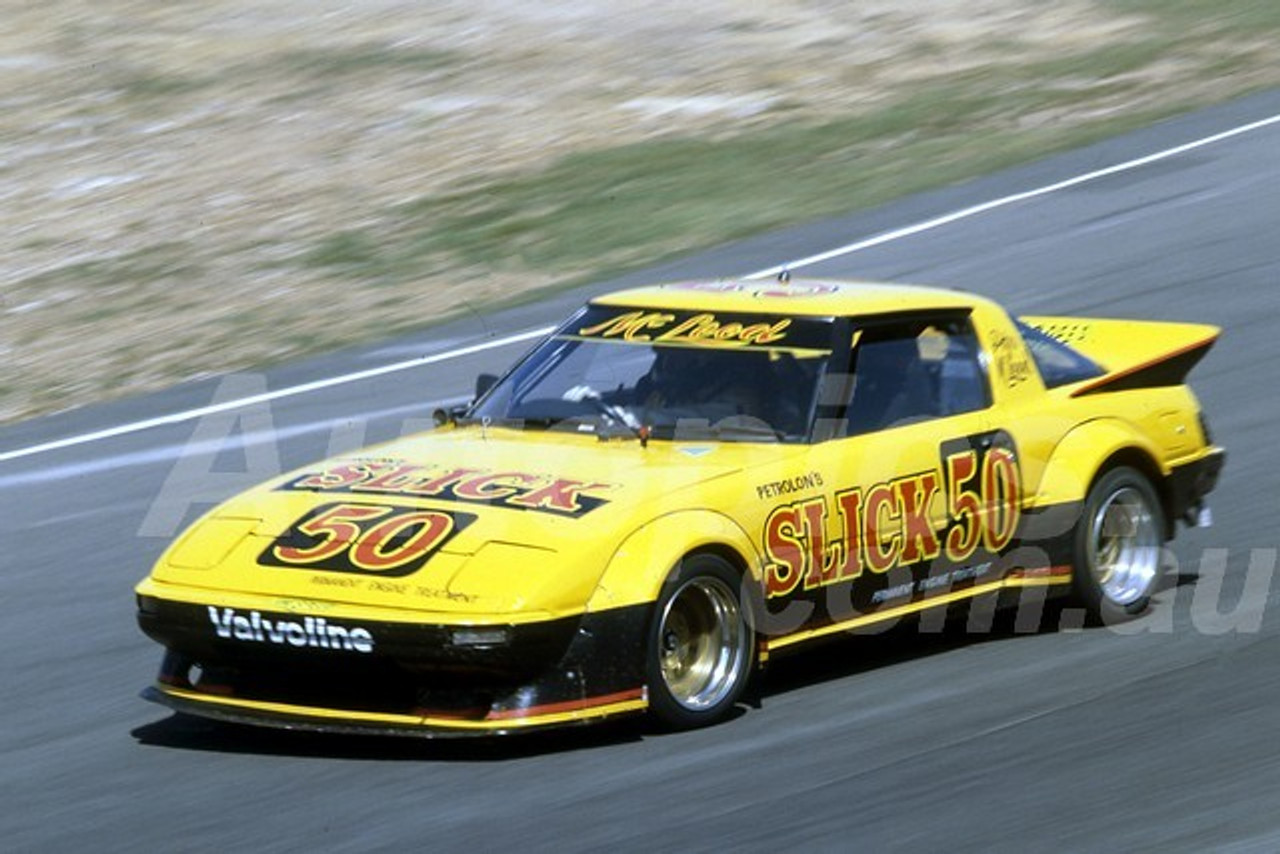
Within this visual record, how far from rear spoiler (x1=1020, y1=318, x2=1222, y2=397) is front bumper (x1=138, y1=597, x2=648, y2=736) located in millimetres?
2741

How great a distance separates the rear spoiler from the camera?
8.98m

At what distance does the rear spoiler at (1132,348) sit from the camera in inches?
354

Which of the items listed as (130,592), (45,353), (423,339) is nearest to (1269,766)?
(130,592)

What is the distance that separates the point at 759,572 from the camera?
7.30 m

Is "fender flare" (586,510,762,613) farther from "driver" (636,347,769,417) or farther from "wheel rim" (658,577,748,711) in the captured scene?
"driver" (636,347,769,417)

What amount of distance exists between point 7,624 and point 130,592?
0.59 metres

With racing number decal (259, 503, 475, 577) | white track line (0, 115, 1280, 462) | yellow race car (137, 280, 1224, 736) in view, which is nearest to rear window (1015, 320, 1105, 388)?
yellow race car (137, 280, 1224, 736)

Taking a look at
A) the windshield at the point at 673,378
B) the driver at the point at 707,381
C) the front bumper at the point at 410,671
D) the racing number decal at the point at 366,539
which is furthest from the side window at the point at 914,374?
the racing number decal at the point at 366,539

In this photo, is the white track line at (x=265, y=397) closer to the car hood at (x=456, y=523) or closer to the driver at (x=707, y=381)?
the car hood at (x=456, y=523)

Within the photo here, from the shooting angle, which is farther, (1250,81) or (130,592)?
(1250,81)

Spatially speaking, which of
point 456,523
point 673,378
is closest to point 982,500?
point 673,378

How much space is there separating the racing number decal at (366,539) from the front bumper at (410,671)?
0.74 ft

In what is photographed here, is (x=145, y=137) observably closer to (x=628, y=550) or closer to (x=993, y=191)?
(x=993, y=191)

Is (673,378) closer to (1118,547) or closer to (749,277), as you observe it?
(1118,547)
